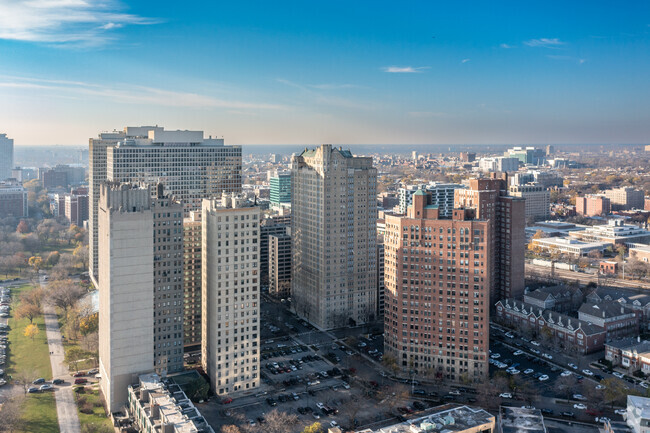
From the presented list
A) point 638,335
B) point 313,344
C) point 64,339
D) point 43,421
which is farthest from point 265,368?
point 638,335

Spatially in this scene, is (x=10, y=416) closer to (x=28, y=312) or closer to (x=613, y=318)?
(x=28, y=312)

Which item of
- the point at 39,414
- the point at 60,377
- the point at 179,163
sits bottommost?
the point at 39,414

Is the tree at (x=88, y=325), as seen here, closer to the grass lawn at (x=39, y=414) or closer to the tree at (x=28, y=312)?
the tree at (x=28, y=312)

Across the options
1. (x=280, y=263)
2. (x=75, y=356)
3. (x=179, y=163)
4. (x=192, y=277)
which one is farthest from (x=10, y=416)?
(x=179, y=163)

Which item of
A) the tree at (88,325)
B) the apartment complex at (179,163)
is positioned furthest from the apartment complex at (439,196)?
the tree at (88,325)

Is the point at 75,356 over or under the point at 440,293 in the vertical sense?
under

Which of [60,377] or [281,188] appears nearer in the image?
[60,377]

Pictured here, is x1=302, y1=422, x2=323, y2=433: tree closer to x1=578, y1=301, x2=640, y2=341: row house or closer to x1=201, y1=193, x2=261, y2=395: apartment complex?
x1=201, y1=193, x2=261, y2=395: apartment complex

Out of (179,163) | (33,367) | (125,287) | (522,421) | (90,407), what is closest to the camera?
(522,421)
